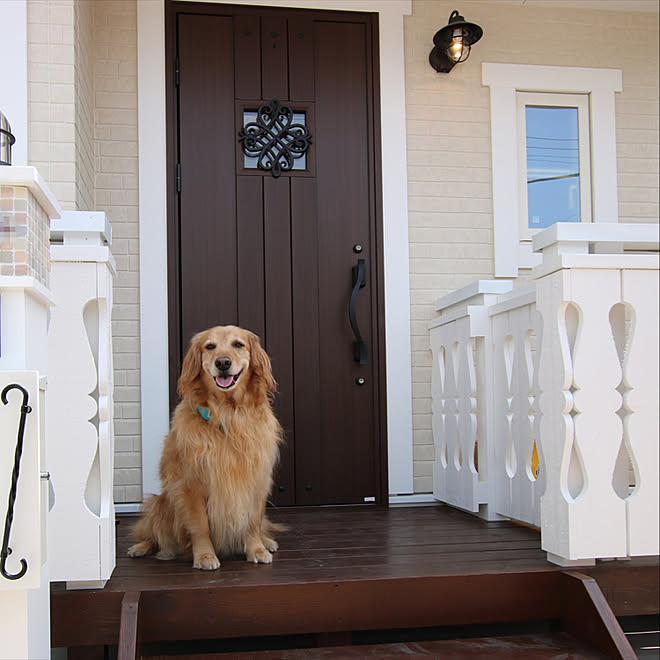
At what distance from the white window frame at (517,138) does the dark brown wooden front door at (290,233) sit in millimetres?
731

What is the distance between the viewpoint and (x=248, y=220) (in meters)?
4.02

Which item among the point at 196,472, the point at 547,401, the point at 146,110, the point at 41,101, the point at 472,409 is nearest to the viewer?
the point at 547,401

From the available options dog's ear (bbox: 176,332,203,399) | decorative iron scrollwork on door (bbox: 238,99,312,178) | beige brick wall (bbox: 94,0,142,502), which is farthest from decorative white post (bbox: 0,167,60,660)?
decorative iron scrollwork on door (bbox: 238,99,312,178)

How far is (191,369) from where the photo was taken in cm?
293

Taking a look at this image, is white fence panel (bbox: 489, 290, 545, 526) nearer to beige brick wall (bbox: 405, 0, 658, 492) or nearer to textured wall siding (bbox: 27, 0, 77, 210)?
beige brick wall (bbox: 405, 0, 658, 492)

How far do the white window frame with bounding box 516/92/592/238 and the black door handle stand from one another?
963 millimetres

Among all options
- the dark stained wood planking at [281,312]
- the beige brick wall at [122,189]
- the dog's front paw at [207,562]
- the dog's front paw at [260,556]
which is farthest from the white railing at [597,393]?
the beige brick wall at [122,189]

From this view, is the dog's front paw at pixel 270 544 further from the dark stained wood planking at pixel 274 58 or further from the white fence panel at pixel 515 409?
the dark stained wood planking at pixel 274 58

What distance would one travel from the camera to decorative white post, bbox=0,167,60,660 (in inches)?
64.1

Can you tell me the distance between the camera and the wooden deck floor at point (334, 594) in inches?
89.6

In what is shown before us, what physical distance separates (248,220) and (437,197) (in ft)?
3.48

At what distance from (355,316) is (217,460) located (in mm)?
1480

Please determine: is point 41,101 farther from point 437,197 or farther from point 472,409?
point 472,409

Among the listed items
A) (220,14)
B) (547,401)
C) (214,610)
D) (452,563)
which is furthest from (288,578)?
(220,14)
